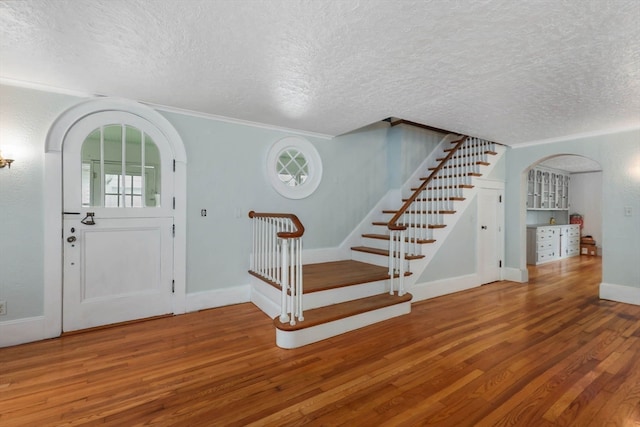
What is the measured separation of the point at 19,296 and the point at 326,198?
136 inches

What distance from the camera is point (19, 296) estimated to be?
254cm

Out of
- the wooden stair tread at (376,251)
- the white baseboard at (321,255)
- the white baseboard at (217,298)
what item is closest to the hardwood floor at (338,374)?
the white baseboard at (217,298)

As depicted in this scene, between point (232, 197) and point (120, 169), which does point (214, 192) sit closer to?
point (232, 197)

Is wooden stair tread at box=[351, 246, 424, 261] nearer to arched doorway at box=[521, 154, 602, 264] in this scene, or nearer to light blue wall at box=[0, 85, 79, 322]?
light blue wall at box=[0, 85, 79, 322]

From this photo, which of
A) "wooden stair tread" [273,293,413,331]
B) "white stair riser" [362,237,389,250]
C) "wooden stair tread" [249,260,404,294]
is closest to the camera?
"wooden stair tread" [273,293,413,331]

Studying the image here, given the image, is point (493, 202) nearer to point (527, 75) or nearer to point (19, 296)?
point (527, 75)

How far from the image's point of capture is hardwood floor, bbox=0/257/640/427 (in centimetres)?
170

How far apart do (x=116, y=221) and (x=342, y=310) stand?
2.50 metres

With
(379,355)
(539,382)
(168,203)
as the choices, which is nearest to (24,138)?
(168,203)

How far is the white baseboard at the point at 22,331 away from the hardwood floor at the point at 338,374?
3.3 inches

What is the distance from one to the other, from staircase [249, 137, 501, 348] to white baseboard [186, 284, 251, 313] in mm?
155

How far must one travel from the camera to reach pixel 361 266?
3.99m

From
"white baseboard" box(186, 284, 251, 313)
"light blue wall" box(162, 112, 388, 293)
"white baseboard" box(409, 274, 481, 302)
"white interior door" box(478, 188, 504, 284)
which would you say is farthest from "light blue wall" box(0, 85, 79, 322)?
"white interior door" box(478, 188, 504, 284)

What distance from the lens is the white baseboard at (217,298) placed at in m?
3.33
